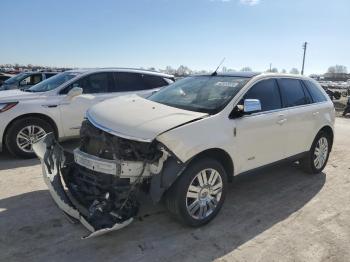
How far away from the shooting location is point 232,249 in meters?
3.65

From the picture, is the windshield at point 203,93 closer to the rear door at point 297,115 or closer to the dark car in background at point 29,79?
the rear door at point 297,115

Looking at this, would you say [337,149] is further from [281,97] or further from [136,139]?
[136,139]

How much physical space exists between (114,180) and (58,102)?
145 inches

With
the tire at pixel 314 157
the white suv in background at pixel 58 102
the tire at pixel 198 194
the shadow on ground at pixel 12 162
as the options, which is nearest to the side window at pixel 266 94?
the tire at pixel 198 194

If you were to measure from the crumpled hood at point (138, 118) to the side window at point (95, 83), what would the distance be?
9.78ft

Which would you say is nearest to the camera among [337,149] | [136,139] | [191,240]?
[136,139]

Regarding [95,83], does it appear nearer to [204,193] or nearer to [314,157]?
[204,193]

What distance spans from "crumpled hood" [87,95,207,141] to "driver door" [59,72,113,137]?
2.46 metres

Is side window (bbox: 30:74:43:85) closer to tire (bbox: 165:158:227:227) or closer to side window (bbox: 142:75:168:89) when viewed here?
side window (bbox: 142:75:168:89)

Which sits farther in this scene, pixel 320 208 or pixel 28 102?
pixel 28 102

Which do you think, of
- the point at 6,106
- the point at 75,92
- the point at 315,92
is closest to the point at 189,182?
the point at 315,92

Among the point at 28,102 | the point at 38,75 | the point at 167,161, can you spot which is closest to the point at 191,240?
the point at 167,161

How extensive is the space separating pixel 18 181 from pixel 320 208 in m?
4.38

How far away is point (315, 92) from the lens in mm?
6023
